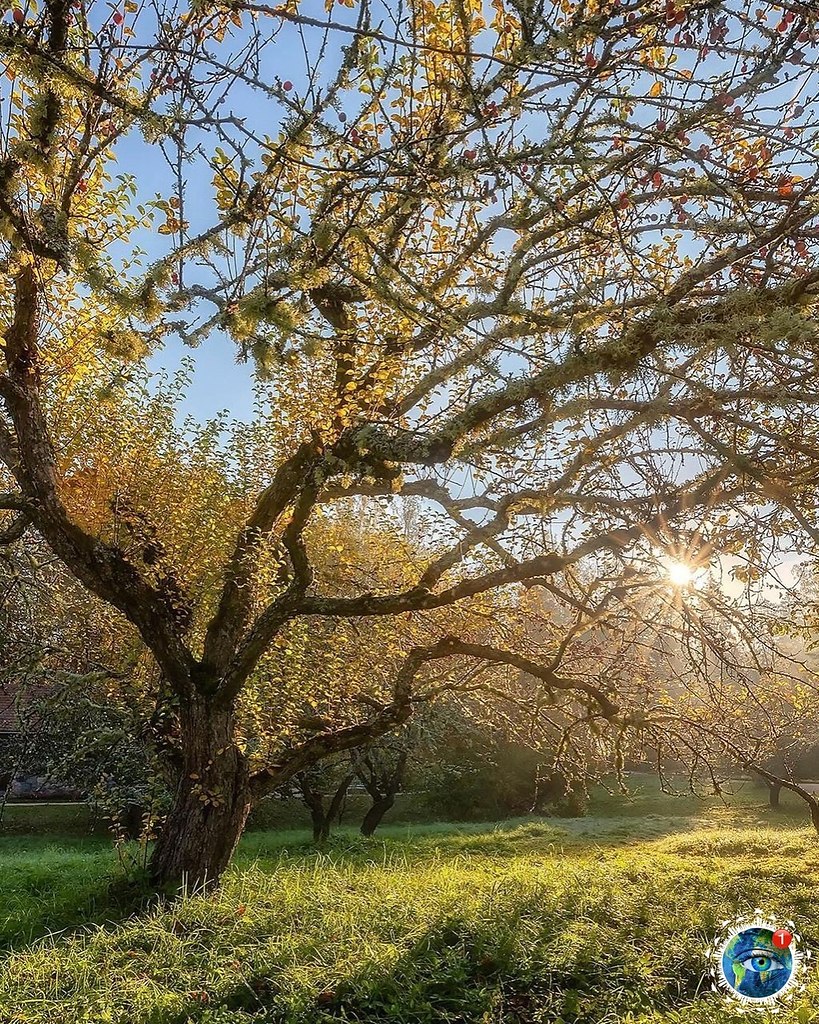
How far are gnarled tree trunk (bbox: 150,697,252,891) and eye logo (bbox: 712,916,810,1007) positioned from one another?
448 centimetres

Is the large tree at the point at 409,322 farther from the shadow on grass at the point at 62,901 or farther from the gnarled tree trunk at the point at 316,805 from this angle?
the gnarled tree trunk at the point at 316,805

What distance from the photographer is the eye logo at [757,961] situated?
450 cm

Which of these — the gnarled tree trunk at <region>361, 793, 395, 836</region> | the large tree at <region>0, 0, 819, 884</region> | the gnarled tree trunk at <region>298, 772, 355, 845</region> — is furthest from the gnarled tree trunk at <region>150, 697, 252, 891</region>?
the gnarled tree trunk at <region>361, 793, 395, 836</region>

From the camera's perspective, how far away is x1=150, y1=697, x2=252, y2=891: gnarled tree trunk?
22.2 ft

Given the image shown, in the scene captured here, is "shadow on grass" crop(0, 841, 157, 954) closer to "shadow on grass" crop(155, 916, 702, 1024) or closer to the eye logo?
"shadow on grass" crop(155, 916, 702, 1024)

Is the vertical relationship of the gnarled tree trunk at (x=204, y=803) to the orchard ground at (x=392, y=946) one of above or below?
above

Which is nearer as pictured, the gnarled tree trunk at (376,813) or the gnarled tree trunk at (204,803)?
the gnarled tree trunk at (204,803)

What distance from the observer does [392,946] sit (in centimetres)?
493

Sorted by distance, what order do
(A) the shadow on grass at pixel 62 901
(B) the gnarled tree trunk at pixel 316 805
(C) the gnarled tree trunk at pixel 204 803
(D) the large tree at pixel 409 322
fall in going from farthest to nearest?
(B) the gnarled tree trunk at pixel 316 805 < (C) the gnarled tree trunk at pixel 204 803 < (A) the shadow on grass at pixel 62 901 < (D) the large tree at pixel 409 322

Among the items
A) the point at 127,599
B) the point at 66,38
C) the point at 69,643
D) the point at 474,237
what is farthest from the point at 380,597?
the point at 69,643

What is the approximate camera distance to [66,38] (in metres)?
3.54

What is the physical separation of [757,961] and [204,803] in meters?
4.90

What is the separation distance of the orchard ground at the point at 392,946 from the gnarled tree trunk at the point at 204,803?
0.38 m

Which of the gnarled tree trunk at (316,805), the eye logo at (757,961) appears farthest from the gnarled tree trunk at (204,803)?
the gnarled tree trunk at (316,805)
